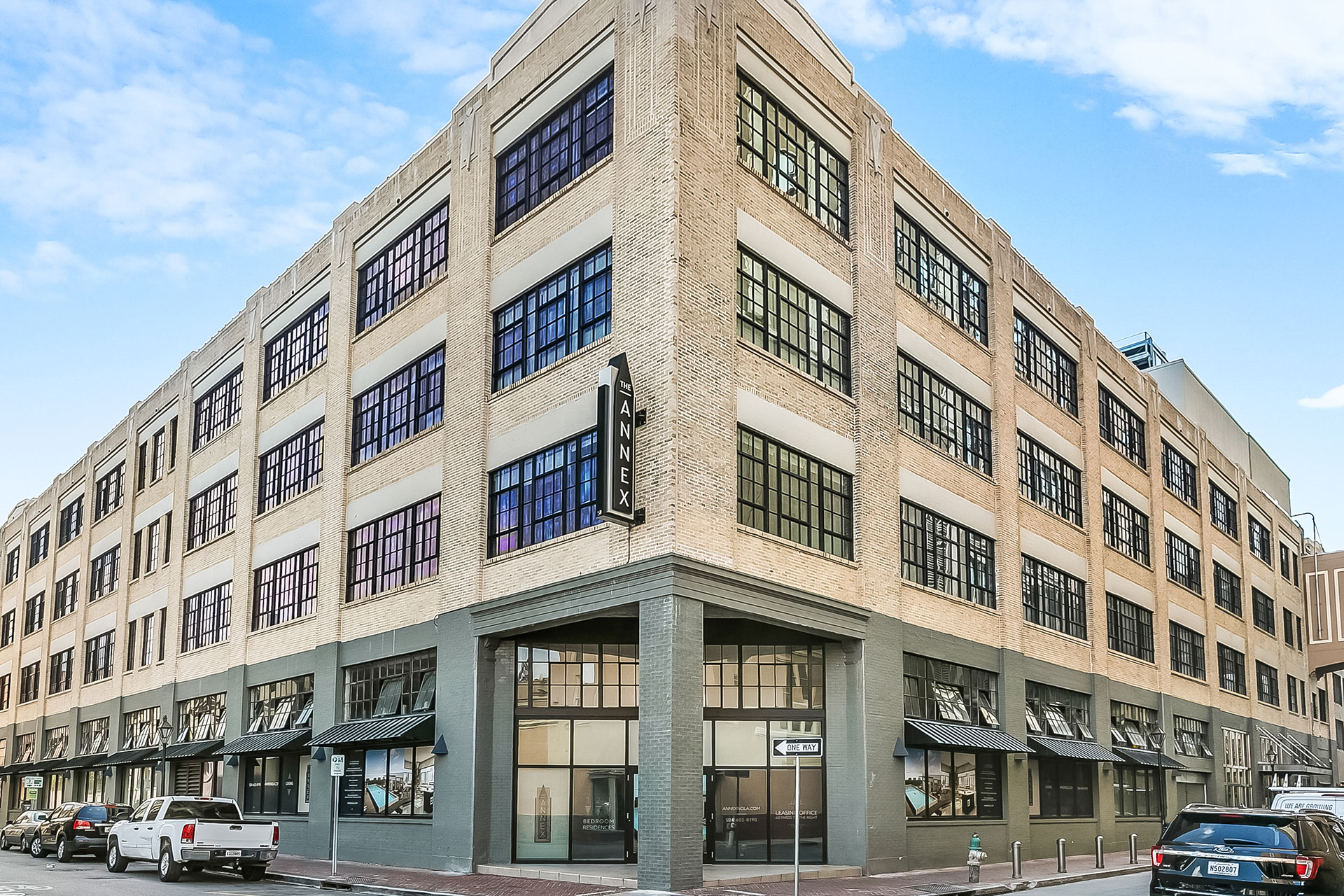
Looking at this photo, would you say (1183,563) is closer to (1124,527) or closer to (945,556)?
(1124,527)

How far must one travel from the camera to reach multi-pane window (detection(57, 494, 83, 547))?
5819 cm

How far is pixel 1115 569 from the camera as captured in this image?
42.4 meters

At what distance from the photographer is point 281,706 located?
35938 mm

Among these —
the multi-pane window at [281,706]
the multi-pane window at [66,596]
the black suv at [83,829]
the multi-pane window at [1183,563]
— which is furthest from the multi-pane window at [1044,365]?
the multi-pane window at [66,596]

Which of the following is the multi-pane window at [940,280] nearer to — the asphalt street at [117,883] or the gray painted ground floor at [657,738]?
the gray painted ground floor at [657,738]

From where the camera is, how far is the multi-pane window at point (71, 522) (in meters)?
58.2

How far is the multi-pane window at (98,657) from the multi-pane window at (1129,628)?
37.3m

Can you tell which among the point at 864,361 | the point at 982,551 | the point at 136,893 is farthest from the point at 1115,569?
the point at 136,893

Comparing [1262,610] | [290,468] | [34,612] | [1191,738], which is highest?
[290,468]

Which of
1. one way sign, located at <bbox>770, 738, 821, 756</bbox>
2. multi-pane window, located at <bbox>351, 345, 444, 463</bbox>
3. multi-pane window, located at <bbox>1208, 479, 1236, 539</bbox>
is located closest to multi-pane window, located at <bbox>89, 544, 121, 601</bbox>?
multi-pane window, located at <bbox>351, 345, 444, 463</bbox>

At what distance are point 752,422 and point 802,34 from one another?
9.61 metres

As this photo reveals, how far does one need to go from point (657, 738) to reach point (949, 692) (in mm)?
11429

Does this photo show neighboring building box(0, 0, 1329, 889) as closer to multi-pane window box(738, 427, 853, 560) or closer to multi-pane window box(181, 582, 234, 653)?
multi-pane window box(738, 427, 853, 560)

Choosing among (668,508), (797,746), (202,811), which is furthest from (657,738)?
(202,811)
